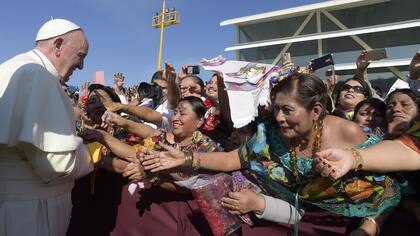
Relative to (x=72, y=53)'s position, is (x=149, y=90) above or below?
below

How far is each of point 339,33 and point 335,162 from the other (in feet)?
77.1

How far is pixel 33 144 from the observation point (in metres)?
2.07

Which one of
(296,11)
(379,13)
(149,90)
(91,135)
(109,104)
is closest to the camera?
(91,135)

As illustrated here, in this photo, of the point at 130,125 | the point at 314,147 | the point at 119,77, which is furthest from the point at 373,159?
the point at 119,77

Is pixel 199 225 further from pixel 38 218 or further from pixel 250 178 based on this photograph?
pixel 38 218

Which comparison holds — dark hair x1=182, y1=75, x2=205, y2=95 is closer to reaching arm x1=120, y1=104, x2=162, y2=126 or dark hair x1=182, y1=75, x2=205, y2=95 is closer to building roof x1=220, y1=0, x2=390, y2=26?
reaching arm x1=120, y1=104, x2=162, y2=126

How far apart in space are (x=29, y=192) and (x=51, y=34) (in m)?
1.03

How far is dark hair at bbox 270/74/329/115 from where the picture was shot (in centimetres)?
213

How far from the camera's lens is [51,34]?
245 cm

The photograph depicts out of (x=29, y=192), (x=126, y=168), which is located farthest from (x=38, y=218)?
(x=126, y=168)

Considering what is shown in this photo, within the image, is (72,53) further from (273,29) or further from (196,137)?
(273,29)

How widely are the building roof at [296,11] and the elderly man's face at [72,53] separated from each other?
23.7 meters

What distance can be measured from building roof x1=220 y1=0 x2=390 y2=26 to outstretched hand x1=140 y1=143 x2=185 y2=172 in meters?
23.6

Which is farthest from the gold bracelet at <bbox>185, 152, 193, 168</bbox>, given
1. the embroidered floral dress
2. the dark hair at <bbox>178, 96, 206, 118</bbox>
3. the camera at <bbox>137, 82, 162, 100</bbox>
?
the camera at <bbox>137, 82, 162, 100</bbox>
